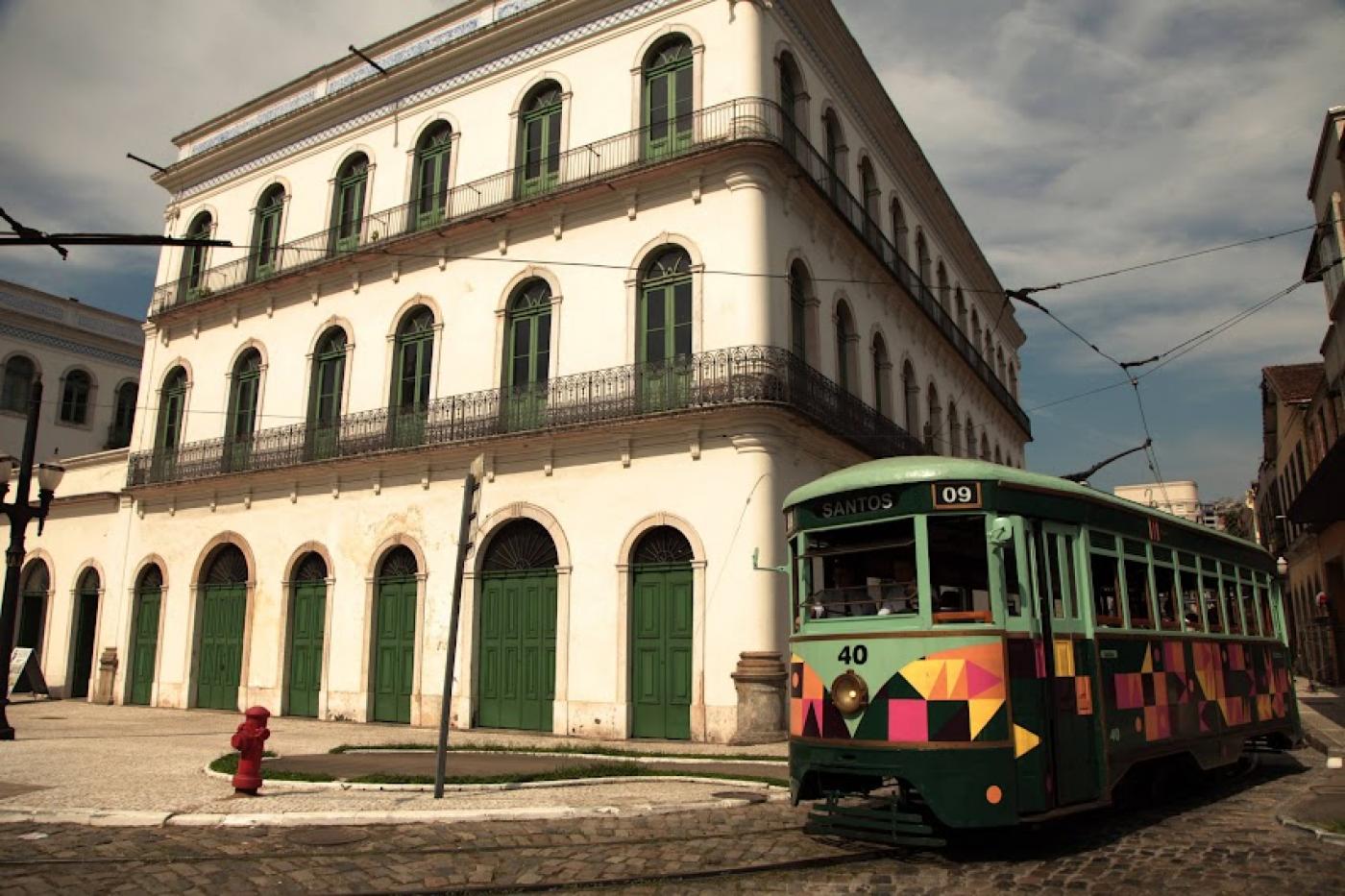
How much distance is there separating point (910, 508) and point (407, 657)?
1320 centimetres

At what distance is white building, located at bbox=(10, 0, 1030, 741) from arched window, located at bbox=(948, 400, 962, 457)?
1518 mm

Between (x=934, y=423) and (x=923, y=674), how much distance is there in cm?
1905

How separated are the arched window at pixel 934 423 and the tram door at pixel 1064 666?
663 inches

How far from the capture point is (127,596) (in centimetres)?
2289

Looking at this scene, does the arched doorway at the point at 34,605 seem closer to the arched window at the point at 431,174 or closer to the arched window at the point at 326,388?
the arched window at the point at 326,388

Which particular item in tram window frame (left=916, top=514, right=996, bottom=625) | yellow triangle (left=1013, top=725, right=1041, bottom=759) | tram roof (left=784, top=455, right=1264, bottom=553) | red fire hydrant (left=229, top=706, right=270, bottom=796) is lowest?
red fire hydrant (left=229, top=706, right=270, bottom=796)

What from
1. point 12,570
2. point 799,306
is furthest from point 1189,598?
point 12,570

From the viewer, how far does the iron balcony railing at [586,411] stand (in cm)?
1541

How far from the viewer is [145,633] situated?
74.3ft

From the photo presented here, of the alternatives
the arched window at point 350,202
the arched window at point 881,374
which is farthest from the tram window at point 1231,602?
the arched window at point 350,202

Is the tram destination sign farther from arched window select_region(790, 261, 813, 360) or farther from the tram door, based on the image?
arched window select_region(790, 261, 813, 360)

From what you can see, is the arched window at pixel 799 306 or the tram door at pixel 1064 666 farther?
the arched window at pixel 799 306

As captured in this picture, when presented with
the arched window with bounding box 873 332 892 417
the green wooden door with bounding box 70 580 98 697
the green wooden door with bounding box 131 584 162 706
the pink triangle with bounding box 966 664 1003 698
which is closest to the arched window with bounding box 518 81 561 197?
the arched window with bounding box 873 332 892 417

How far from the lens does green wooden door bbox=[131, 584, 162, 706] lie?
22.2 metres
